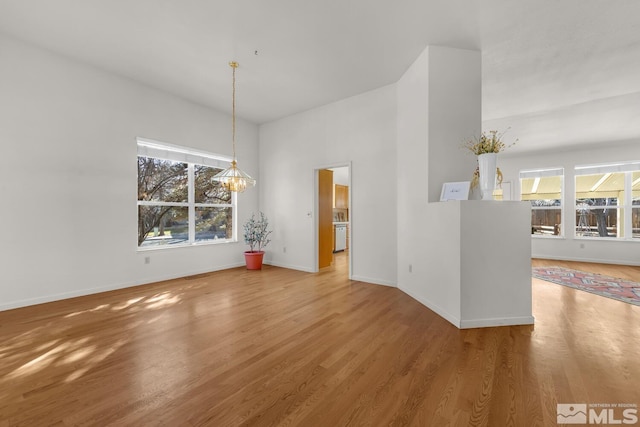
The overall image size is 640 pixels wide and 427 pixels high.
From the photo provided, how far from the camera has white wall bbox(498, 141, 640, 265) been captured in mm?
6469

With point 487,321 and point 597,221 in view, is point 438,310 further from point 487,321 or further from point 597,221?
point 597,221

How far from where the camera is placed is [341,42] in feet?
10.9

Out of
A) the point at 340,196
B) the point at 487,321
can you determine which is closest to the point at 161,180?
the point at 487,321

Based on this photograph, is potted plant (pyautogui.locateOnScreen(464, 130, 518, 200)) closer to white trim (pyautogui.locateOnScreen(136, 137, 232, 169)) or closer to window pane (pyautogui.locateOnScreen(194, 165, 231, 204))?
window pane (pyautogui.locateOnScreen(194, 165, 231, 204))

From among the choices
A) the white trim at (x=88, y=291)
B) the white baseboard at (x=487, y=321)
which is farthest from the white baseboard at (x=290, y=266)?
the white baseboard at (x=487, y=321)

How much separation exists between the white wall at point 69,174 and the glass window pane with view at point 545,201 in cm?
926

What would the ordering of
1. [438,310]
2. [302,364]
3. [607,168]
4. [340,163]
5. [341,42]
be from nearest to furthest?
[302,364] < [438,310] < [341,42] < [340,163] < [607,168]

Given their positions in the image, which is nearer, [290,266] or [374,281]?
[374,281]


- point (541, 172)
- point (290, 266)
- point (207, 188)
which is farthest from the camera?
point (541, 172)

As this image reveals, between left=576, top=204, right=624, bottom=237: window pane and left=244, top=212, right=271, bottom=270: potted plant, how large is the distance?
8186 mm

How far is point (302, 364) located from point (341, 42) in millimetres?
3575

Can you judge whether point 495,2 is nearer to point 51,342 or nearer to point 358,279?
point 358,279

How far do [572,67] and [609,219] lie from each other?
546cm

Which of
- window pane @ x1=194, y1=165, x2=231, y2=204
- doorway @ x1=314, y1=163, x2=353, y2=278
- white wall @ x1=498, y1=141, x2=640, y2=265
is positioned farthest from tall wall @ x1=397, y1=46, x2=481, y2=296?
white wall @ x1=498, y1=141, x2=640, y2=265
